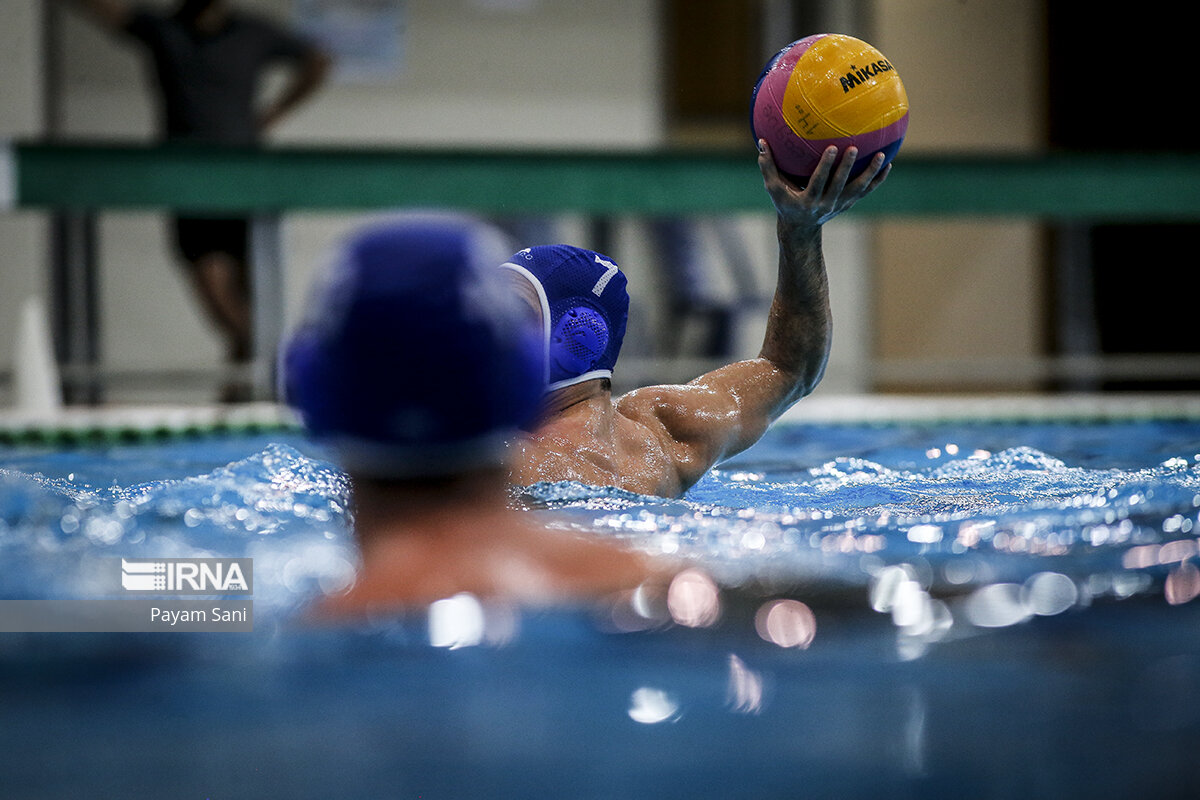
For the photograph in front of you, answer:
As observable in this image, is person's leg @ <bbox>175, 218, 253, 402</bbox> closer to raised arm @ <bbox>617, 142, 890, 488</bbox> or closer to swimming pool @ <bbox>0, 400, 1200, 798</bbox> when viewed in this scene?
raised arm @ <bbox>617, 142, 890, 488</bbox>

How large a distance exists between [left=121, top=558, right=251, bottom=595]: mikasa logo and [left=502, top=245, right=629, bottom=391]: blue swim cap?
1.13m

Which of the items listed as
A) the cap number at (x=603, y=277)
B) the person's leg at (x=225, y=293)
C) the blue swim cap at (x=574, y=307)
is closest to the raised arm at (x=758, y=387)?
the blue swim cap at (x=574, y=307)

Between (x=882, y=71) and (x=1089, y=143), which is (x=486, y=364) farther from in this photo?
(x=1089, y=143)

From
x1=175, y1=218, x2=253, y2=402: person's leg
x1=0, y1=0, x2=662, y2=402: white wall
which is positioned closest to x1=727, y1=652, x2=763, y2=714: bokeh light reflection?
x1=175, y1=218, x2=253, y2=402: person's leg

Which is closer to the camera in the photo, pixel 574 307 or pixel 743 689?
pixel 743 689

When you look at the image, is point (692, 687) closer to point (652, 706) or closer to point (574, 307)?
point (652, 706)

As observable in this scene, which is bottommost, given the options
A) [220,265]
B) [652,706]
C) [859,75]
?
[652,706]

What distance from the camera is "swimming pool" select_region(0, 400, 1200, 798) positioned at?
952 mm

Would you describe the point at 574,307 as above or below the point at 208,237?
below

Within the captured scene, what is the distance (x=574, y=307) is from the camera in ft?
8.14

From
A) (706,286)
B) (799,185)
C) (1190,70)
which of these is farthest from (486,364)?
(1190,70)

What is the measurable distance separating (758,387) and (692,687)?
1.78m

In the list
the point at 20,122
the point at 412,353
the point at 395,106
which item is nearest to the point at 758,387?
the point at 412,353

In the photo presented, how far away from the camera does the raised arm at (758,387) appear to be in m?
2.58
